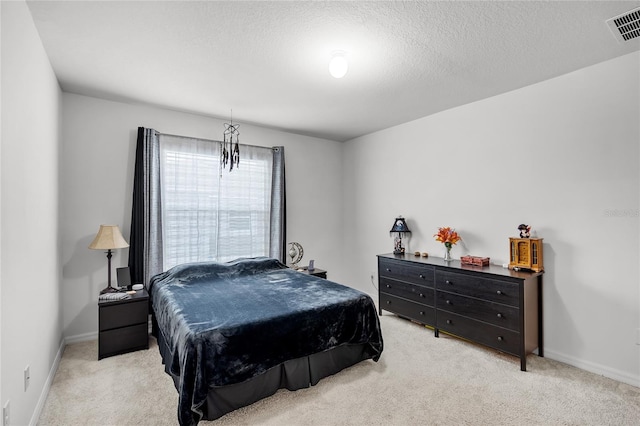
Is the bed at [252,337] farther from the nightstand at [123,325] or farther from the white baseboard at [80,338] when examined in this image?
the white baseboard at [80,338]

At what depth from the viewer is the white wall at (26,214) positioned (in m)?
1.63

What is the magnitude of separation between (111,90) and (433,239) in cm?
406

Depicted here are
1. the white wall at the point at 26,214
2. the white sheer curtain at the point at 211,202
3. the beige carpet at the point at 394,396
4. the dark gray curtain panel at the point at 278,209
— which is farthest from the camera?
the dark gray curtain panel at the point at 278,209

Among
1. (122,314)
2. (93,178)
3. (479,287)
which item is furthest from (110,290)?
(479,287)

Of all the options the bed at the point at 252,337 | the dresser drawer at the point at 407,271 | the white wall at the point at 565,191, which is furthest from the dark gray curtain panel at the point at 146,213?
the white wall at the point at 565,191

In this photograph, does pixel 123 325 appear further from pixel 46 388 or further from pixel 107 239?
pixel 107 239

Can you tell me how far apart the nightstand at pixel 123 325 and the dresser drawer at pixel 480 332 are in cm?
310

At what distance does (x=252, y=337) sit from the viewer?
2195mm

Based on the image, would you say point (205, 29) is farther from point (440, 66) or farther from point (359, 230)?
point (359, 230)

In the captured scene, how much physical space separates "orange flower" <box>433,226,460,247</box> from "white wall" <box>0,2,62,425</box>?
369 centimetres

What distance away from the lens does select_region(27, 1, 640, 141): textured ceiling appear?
198 cm

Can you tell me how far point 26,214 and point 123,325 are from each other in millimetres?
1533

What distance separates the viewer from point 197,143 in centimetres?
403

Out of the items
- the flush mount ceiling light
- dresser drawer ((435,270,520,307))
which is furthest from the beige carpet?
the flush mount ceiling light
